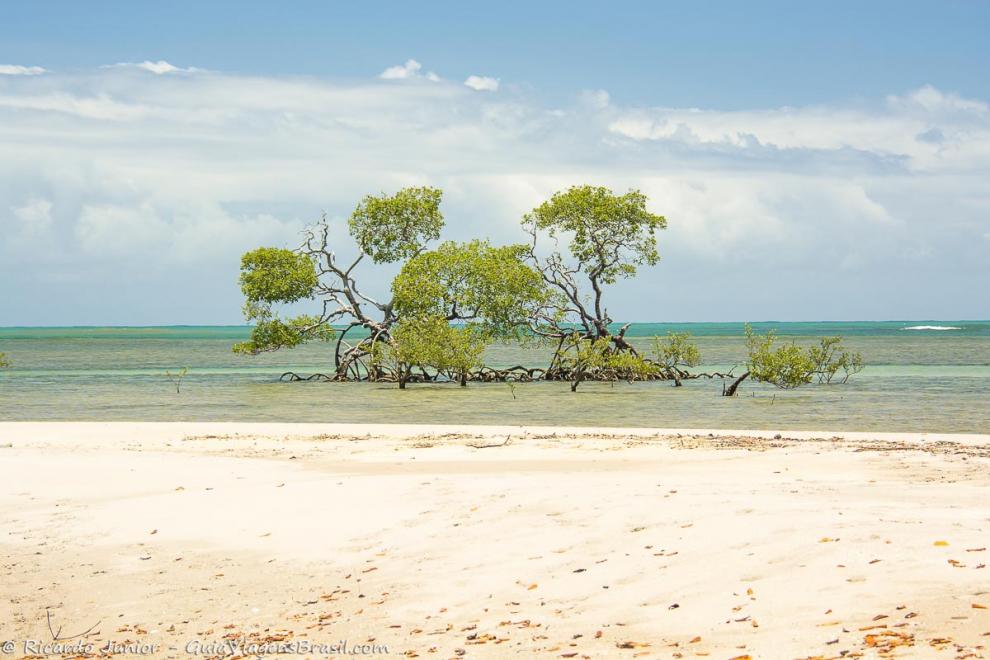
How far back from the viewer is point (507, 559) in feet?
32.8

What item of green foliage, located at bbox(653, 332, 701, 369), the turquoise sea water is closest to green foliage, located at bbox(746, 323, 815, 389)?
the turquoise sea water

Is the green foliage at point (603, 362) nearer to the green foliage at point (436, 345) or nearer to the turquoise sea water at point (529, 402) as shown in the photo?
the turquoise sea water at point (529, 402)

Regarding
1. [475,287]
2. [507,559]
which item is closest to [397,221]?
[475,287]

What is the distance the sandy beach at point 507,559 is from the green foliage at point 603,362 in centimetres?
2843

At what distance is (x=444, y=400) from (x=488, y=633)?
3085 centimetres

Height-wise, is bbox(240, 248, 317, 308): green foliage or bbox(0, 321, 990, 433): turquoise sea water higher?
bbox(240, 248, 317, 308): green foliage

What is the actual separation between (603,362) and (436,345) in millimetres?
7509

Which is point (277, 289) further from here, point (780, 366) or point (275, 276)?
point (780, 366)

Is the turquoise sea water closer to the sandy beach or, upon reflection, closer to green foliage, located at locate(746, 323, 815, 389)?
green foliage, located at locate(746, 323, 815, 389)

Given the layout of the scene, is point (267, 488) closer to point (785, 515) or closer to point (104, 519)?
point (104, 519)

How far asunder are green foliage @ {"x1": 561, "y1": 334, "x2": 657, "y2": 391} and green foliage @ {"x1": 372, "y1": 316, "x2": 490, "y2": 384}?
168 inches

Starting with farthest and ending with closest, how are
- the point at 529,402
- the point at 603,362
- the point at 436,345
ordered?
the point at 603,362, the point at 436,345, the point at 529,402

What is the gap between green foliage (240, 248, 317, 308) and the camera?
48156mm

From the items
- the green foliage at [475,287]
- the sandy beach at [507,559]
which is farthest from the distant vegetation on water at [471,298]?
the sandy beach at [507,559]
